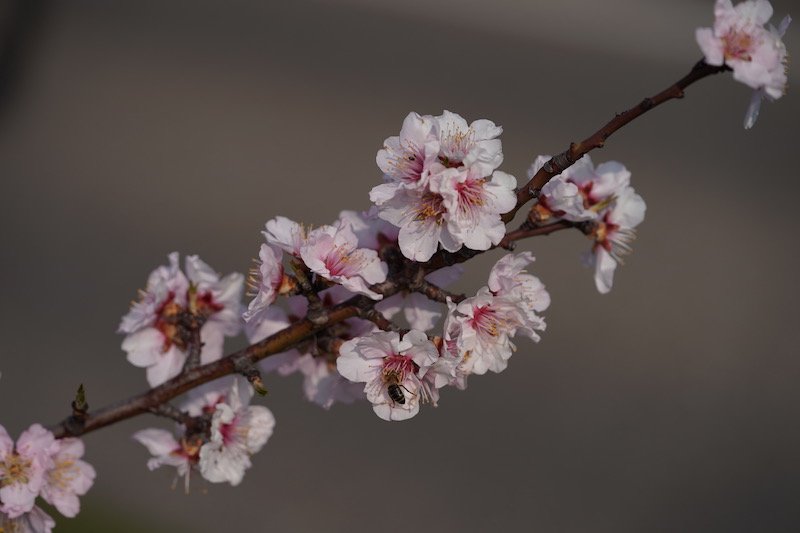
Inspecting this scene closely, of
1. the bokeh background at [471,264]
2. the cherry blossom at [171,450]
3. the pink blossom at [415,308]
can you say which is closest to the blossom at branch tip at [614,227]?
the pink blossom at [415,308]

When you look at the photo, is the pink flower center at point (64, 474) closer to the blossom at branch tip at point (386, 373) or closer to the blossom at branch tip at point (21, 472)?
the blossom at branch tip at point (21, 472)

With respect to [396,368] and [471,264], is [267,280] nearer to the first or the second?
[396,368]

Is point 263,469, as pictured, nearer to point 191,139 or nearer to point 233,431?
point 191,139

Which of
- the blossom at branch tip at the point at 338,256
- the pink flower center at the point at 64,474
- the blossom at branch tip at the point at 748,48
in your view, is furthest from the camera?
the pink flower center at the point at 64,474

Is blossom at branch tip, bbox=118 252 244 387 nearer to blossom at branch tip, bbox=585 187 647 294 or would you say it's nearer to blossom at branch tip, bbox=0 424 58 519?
blossom at branch tip, bbox=0 424 58 519

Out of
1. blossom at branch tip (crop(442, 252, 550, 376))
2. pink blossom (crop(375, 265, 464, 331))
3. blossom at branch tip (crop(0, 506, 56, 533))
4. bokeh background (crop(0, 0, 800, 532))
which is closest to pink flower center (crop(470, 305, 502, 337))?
blossom at branch tip (crop(442, 252, 550, 376))
